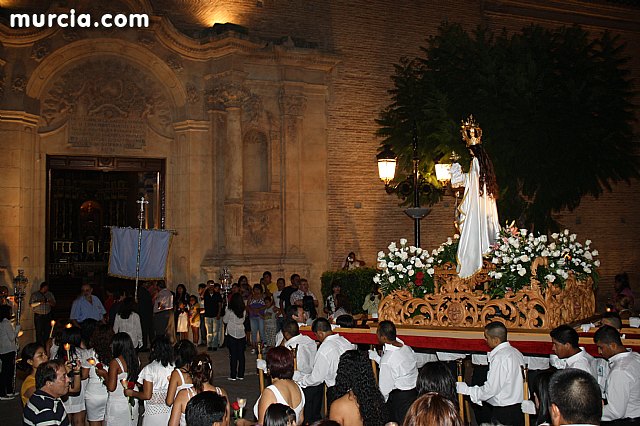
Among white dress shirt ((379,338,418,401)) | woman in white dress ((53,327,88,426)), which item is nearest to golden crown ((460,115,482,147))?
white dress shirt ((379,338,418,401))

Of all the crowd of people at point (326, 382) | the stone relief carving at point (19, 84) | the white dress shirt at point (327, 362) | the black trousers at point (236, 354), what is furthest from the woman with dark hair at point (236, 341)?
the stone relief carving at point (19, 84)

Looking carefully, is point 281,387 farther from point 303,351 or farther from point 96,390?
point 303,351

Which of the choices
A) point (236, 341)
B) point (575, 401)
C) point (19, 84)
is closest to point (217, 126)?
point (19, 84)

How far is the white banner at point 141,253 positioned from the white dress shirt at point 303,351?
32.0ft

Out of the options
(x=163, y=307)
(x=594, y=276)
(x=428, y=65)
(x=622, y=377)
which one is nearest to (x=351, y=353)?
(x=622, y=377)

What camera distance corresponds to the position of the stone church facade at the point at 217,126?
2041 cm

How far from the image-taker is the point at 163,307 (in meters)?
18.0

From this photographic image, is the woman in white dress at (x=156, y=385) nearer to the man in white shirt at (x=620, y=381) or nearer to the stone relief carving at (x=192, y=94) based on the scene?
the man in white shirt at (x=620, y=381)

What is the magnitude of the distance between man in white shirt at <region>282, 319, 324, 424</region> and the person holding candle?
9.31 metres

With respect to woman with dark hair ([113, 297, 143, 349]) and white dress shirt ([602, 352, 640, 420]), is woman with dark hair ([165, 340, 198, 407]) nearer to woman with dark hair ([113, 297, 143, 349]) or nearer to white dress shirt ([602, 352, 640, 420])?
white dress shirt ([602, 352, 640, 420])

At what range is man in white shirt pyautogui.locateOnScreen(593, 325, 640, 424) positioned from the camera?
25.5ft

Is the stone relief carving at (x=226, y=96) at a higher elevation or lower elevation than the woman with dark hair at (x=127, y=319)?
higher

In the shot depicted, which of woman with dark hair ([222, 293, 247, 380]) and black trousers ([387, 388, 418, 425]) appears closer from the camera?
black trousers ([387, 388, 418, 425])

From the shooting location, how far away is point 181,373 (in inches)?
299
